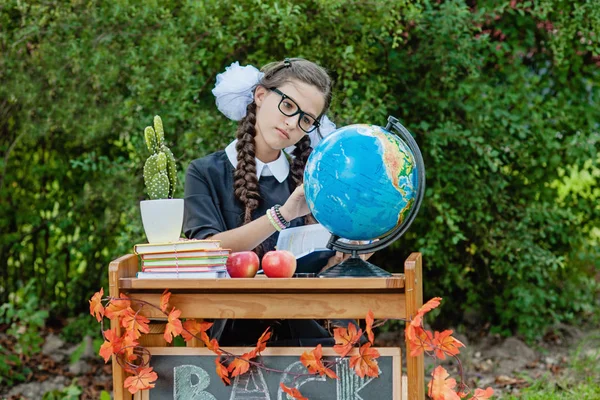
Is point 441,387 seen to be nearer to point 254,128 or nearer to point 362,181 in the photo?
point 362,181

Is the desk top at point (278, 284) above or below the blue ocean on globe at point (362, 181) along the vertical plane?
below

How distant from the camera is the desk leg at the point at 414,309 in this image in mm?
2121

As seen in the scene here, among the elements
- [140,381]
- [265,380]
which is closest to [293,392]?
[265,380]

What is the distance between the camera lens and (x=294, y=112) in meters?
2.73

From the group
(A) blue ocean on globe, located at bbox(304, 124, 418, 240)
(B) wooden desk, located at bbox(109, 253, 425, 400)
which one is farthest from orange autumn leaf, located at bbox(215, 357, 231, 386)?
(A) blue ocean on globe, located at bbox(304, 124, 418, 240)

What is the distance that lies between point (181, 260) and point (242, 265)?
19 cm

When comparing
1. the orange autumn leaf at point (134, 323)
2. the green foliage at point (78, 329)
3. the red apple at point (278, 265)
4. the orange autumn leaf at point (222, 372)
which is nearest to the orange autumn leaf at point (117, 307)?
the orange autumn leaf at point (134, 323)

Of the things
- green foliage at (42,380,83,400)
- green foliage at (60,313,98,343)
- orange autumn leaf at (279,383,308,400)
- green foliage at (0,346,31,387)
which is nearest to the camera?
orange autumn leaf at (279,383,308,400)

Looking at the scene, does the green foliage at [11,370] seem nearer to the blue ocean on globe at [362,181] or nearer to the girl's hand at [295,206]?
the girl's hand at [295,206]

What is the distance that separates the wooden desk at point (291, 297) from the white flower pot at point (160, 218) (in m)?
0.12

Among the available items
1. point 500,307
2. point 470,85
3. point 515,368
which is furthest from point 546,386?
point 470,85

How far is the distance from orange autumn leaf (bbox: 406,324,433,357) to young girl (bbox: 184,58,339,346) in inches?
25.1

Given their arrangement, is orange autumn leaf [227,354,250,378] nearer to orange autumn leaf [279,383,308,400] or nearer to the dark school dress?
orange autumn leaf [279,383,308,400]

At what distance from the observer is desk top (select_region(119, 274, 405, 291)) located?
2.14 metres
